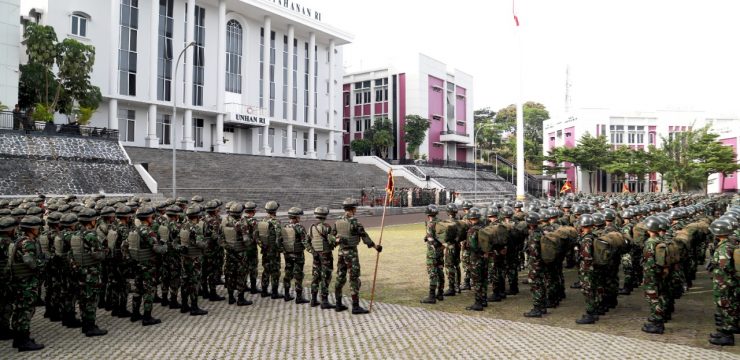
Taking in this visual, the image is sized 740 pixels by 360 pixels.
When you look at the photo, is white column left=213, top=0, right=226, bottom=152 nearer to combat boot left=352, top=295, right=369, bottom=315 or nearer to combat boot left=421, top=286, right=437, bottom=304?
combat boot left=421, top=286, right=437, bottom=304

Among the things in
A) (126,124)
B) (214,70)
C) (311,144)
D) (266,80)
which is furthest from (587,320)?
(311,144)

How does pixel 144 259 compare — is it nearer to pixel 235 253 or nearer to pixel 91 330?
pixel 91 330

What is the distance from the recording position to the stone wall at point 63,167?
21484mm

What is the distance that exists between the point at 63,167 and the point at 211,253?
18735mm

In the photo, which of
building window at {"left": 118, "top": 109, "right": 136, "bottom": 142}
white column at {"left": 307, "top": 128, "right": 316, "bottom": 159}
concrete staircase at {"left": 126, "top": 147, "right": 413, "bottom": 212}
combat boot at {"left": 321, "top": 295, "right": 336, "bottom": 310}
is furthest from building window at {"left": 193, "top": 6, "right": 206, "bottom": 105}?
combat boot at {"left": 321, "top": 295, "right": 336, "bottom": 310}

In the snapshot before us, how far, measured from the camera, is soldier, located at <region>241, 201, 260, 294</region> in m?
8.88

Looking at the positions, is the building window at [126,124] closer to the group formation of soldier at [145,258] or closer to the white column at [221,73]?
the white column at [221,73]

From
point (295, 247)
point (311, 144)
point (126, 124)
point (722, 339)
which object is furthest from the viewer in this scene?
point (311, 144)

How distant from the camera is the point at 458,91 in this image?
6962 centimetres

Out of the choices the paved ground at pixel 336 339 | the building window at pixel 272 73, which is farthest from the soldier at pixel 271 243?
the building window at pixel 272 73

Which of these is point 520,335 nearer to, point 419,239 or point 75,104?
point 419,239

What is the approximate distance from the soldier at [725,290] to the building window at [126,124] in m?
38.4

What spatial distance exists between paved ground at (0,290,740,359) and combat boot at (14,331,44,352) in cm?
10

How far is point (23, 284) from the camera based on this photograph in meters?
6.29
